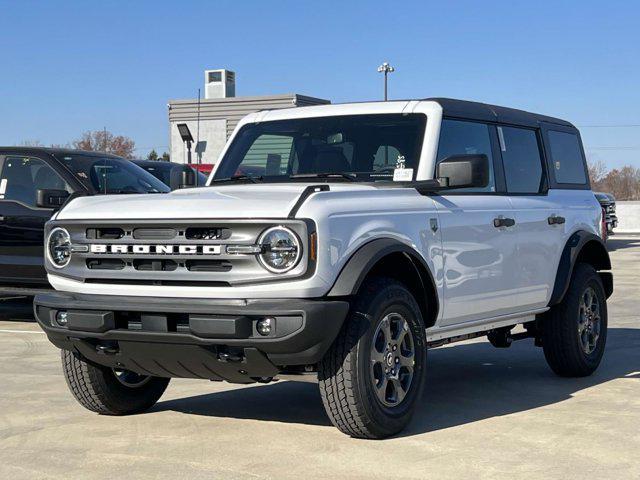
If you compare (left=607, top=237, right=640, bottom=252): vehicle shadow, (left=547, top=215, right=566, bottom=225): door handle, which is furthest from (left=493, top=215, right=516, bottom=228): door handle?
(left=607, top=237, right=640, bottom=252): vehicle shadow

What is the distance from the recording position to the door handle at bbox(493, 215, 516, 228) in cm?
693

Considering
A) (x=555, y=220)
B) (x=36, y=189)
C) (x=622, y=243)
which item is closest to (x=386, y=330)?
(x=555, y=220)

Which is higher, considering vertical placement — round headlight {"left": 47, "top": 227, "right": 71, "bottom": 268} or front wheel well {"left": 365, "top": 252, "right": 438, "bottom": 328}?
round headlight {"left": 47, "top": 227, "right": 71, "bottom": 268}

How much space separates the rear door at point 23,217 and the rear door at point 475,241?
5186 mm

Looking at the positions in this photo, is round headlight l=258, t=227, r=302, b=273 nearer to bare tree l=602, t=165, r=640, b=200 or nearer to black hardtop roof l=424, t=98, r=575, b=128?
black hardtop roof l=424, t=98, r=575, b=128

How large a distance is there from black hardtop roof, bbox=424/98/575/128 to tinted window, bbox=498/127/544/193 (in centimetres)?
7

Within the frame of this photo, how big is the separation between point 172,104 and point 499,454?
37.9m

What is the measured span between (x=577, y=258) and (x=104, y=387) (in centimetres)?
384

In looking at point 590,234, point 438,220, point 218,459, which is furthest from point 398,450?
point 590,234

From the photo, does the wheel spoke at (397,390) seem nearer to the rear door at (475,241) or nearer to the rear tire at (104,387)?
the rear door at (475,241)

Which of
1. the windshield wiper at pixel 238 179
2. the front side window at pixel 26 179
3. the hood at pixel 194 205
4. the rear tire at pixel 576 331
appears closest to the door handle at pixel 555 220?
the rear tire at pixel 576 331

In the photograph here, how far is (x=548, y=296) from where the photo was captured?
7652 millimetres

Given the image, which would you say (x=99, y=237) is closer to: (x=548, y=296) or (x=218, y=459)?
(x=218, y=459)

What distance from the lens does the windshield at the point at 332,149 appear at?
21.9 ft
